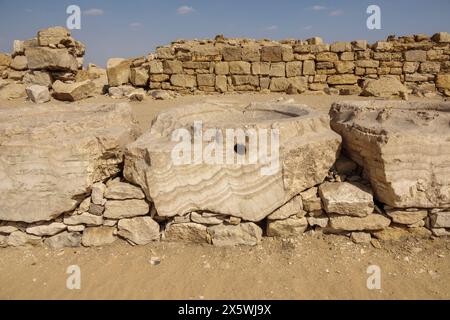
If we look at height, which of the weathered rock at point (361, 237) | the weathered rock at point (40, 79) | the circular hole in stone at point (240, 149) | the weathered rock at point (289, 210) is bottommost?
the weathered rock at point (361, 237)

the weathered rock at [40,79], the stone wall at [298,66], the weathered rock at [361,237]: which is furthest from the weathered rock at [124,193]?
the weathered rock at [40,79]

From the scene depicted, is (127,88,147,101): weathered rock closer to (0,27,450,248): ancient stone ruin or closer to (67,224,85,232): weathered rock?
(0,27,450,248): ancient stone ruin

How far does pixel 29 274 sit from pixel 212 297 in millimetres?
1376

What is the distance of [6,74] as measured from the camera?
9.91 metres

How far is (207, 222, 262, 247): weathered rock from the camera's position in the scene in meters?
2.59

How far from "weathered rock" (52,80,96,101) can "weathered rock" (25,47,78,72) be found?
65 centimetres

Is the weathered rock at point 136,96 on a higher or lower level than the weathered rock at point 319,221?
higher

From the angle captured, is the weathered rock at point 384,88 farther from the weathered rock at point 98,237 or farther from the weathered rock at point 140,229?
the weathered rock at point 98,237

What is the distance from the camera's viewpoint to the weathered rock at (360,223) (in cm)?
260

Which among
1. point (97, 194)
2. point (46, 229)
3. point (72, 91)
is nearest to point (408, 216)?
point (97, 194)

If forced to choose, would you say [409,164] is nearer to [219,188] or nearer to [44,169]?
[219,188]

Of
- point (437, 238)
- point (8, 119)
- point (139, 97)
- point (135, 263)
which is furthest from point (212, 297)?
point (139, 97)

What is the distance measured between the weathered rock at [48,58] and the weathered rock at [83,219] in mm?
7601

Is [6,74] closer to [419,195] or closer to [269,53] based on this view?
[269,53]
